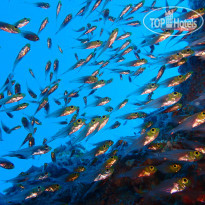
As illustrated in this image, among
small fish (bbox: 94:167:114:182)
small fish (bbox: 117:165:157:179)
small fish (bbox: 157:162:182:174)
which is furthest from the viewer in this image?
small fish (bbox: 94:167:114:182)

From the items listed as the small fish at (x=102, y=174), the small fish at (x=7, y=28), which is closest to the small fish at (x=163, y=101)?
the small fish at (x=102, y=174)

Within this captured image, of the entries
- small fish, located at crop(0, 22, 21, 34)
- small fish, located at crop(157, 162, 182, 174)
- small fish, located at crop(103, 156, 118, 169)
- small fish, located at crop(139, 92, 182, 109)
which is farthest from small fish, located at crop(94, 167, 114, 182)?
small fish, located at crop(0, 22, 21, 34)

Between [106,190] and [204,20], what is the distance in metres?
6.08

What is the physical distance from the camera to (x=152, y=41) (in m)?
5.22

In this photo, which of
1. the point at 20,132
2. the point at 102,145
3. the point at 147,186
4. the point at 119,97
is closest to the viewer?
the point at 147,186

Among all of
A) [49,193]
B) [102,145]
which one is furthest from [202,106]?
[49,193]

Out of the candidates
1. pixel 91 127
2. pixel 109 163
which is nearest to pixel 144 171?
pixel 109 163

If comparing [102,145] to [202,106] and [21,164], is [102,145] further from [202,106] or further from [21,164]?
[21,164]

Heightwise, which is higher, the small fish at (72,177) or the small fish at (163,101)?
the small fish at (163,101)

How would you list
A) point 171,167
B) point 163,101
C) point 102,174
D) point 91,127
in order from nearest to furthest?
point 171,167
point 102,174
point 163,101
point 91,127

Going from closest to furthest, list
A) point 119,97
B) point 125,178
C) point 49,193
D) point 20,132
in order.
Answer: point 125,178
point 49,193
point 20,132
point 119,97

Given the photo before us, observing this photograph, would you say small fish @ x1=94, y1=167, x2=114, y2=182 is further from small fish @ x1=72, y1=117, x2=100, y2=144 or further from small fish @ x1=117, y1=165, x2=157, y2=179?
small fish @ x1=72, y1=117, x2=100, y2=144

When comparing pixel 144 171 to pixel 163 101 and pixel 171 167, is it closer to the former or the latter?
pixel 171 167

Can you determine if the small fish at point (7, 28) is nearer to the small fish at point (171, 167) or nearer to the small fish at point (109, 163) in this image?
the small fish at point (109, 163)
